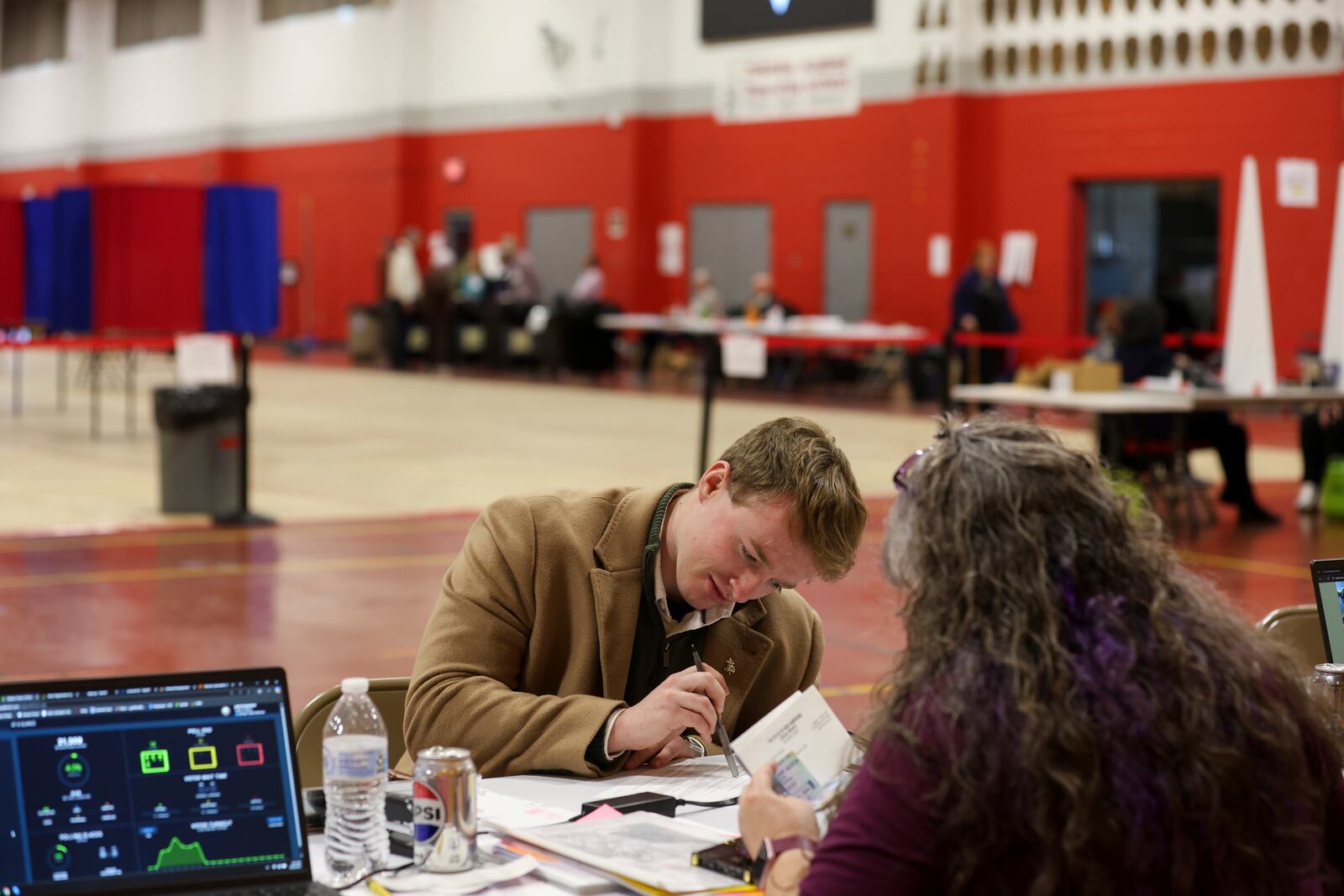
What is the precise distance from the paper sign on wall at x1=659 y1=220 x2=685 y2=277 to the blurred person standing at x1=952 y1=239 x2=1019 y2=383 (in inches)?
250

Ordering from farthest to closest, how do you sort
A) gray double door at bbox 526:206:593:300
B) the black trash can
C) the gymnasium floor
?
gray double door at bbox 526:206:593:300
the black trash can
the gymnasium floor

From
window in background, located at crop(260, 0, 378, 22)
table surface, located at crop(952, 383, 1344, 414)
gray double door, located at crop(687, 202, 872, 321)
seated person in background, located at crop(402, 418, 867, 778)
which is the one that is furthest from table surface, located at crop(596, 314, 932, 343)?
seated person in background, located at crop(402, 418, 867, 778)

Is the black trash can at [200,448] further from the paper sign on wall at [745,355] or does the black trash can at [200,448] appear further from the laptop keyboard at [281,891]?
the laptop keyboard at [281,891]

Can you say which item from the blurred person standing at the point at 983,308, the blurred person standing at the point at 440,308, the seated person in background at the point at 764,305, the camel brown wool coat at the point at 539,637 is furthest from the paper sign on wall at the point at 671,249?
the camel brown wool coat at the point at 539,637

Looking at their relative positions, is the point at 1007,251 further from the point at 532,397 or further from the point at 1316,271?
the point at 532,397

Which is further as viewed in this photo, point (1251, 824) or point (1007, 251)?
point (1007, 251)

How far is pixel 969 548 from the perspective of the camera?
5.80 feet

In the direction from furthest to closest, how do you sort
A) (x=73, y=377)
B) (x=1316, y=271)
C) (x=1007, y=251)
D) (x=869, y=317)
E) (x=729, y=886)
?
(x=73, y=377)
(x=869, y=317)
(x=1007, y=251)
(x=1316, y=271)
(x=729, y=886)

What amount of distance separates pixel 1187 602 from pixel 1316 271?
16699mm

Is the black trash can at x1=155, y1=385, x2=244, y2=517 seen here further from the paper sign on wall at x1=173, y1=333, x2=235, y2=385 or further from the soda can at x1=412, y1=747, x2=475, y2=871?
the soda can at x1=412, y1=747, x2=475, y2=871

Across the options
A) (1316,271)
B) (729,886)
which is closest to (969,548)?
(729,886)

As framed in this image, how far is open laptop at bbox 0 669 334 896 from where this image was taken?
6.87ft

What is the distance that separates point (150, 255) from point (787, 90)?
36.2 ft

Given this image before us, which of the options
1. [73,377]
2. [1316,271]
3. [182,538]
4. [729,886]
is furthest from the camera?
[73,377]
